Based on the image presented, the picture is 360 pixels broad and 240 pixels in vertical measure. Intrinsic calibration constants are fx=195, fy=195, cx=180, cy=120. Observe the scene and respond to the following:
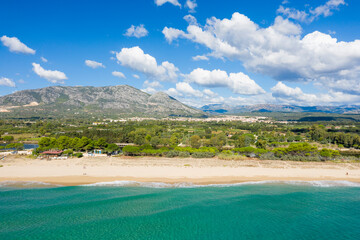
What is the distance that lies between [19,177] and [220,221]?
3458 centimetres

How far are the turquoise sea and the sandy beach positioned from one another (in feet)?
9.80

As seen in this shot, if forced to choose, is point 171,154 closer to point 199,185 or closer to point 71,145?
point 199,185

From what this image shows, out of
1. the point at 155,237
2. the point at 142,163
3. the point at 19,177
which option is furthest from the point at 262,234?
the point at 19,177

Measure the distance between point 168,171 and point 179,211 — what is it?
47.3 feet

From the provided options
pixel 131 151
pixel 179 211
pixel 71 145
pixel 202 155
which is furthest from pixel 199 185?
pixel 71 145

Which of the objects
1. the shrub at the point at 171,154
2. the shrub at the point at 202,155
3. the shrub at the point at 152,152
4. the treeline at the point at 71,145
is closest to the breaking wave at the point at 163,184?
the shrub at the point at 171,154

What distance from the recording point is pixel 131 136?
7775 cm

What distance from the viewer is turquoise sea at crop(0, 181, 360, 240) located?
61.3 feet

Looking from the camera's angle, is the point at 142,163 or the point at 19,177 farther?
the point at 142,163

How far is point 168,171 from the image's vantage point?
1444 inches

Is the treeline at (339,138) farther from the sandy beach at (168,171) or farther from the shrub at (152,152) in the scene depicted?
the shrub at (152,152)

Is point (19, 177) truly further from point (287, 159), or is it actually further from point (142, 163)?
point (287, 159)

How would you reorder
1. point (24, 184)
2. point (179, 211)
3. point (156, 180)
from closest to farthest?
point (179, 211)
point (24, 184)
point (156, 180)

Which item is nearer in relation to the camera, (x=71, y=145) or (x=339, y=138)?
(x=71, y=145)
